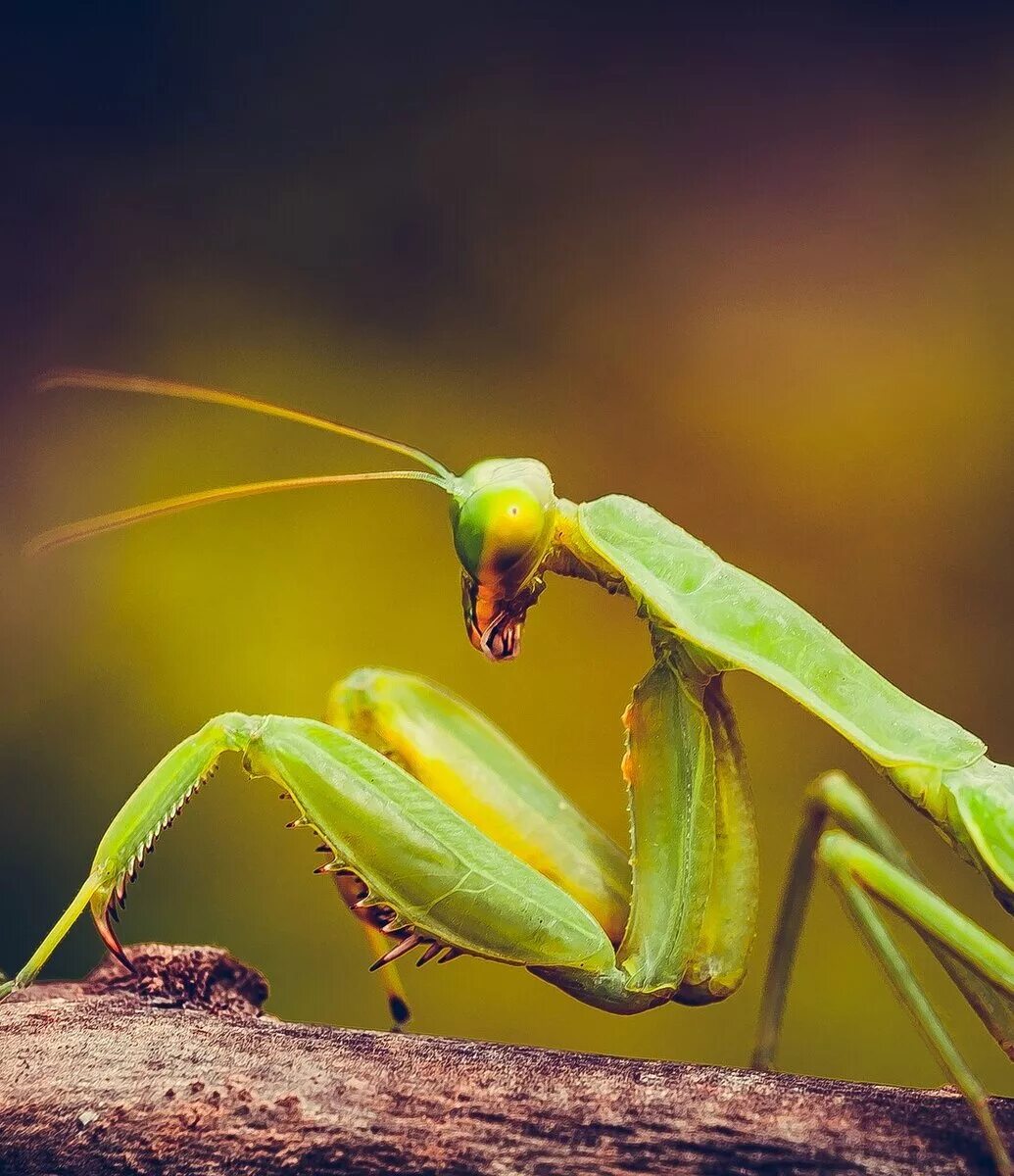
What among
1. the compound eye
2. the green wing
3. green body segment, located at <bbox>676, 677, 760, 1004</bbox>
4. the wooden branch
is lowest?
the wooden branch

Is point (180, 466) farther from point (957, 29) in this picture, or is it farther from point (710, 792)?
point (957, 29)

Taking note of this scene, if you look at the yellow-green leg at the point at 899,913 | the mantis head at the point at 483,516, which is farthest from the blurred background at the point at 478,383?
the mantis head at the point at 483,516

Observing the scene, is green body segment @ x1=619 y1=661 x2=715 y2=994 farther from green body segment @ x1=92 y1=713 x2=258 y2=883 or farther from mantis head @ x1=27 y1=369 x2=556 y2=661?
green body segment @ x1=92 y1=713 x2=258 y2=883

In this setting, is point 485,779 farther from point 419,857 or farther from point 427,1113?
point 427,1113

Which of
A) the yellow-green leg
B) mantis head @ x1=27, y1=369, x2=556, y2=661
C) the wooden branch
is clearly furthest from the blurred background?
the wooden branch

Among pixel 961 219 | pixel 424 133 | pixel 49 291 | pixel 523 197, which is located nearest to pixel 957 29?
pixel 961 219

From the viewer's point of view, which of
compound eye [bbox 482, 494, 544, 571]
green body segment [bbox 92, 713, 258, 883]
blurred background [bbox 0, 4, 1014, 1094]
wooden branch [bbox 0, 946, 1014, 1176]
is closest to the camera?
wooden branch [bbox 0, 946, 1014, 1176]
